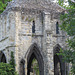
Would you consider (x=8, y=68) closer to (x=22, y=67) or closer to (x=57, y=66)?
(x=22, y=67)

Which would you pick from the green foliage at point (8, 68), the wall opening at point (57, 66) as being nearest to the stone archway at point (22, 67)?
the green foliage at point (8, 68)

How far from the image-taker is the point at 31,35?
22.7 metres

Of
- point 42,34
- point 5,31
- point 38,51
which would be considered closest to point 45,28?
point 42,34

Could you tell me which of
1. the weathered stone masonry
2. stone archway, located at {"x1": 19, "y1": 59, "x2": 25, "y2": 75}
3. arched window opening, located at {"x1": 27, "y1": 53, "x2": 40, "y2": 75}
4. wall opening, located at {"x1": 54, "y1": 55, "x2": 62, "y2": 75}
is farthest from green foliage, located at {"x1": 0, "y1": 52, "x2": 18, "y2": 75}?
wall opening, located at {"x1": 54, "y1": 55, "x2": 62, "y2": 75}

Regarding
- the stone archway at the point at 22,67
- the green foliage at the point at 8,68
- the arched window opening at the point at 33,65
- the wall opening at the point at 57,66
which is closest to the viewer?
the green foliage at the point at 8,68

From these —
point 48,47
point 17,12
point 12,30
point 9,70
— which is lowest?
point 9,70

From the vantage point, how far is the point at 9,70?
67.2 feet

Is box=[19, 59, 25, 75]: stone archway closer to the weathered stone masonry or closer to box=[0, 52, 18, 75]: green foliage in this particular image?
the weathered stone masonry

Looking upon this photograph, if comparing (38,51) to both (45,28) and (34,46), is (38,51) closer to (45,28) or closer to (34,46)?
(34,46)

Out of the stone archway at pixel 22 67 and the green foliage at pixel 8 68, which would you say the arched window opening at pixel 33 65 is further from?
the green foliage at pixel 8 68

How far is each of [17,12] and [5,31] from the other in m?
2.76

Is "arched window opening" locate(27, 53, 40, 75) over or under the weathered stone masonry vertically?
under

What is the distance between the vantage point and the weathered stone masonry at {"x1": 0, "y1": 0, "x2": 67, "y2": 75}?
72.3 feet

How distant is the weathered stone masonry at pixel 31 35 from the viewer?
22.0m
